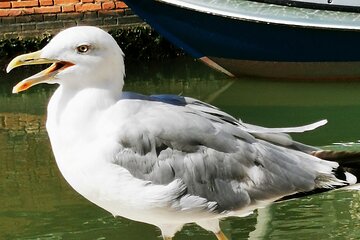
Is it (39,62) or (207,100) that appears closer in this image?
(39,62)

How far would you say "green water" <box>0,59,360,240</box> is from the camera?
382cm

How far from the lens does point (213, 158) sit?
9.53ft

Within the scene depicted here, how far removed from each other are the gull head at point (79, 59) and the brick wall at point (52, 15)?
14.5 feet

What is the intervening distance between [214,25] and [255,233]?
9.93ft

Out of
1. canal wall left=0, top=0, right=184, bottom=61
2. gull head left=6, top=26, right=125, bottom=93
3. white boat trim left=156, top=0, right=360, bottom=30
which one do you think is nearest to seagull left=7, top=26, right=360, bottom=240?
gull head left=6, top=26, right=125, bottom=93

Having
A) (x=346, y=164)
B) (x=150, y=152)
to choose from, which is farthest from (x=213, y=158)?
(x=346, y=164)

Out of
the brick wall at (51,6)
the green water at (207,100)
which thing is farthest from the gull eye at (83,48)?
the brick wall at (51,6)

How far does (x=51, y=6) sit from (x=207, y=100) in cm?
182

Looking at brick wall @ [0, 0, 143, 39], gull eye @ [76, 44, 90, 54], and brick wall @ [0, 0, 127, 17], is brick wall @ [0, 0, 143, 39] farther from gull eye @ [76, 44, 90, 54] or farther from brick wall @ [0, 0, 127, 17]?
gull eye @ [76, 44, 90, 54]

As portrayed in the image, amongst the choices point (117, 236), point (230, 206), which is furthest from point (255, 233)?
point (230, 206)

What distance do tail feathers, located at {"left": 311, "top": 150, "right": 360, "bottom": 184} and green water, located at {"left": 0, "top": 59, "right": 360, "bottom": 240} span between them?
2.25ft

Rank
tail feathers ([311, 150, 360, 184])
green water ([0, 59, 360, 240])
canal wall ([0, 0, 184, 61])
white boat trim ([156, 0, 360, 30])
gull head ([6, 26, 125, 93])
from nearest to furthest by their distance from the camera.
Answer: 1. gull head ([6, 26, 125, 93])
2. tail feathers ([311, 150, 360, 184])
3. green water ([0, 59, 360, 240])
4. white boat trim ([156, 0, 360, 30])
5. canal wall ([0, 0, 184, 61])

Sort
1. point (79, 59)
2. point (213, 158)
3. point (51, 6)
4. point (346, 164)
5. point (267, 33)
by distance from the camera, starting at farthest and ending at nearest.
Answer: point (51, 6) → point (267, 33) → point (346, 164) → point (213, 158) → point (79, 59)

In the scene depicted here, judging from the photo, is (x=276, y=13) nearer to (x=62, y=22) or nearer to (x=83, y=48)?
(x=62, y=22)
